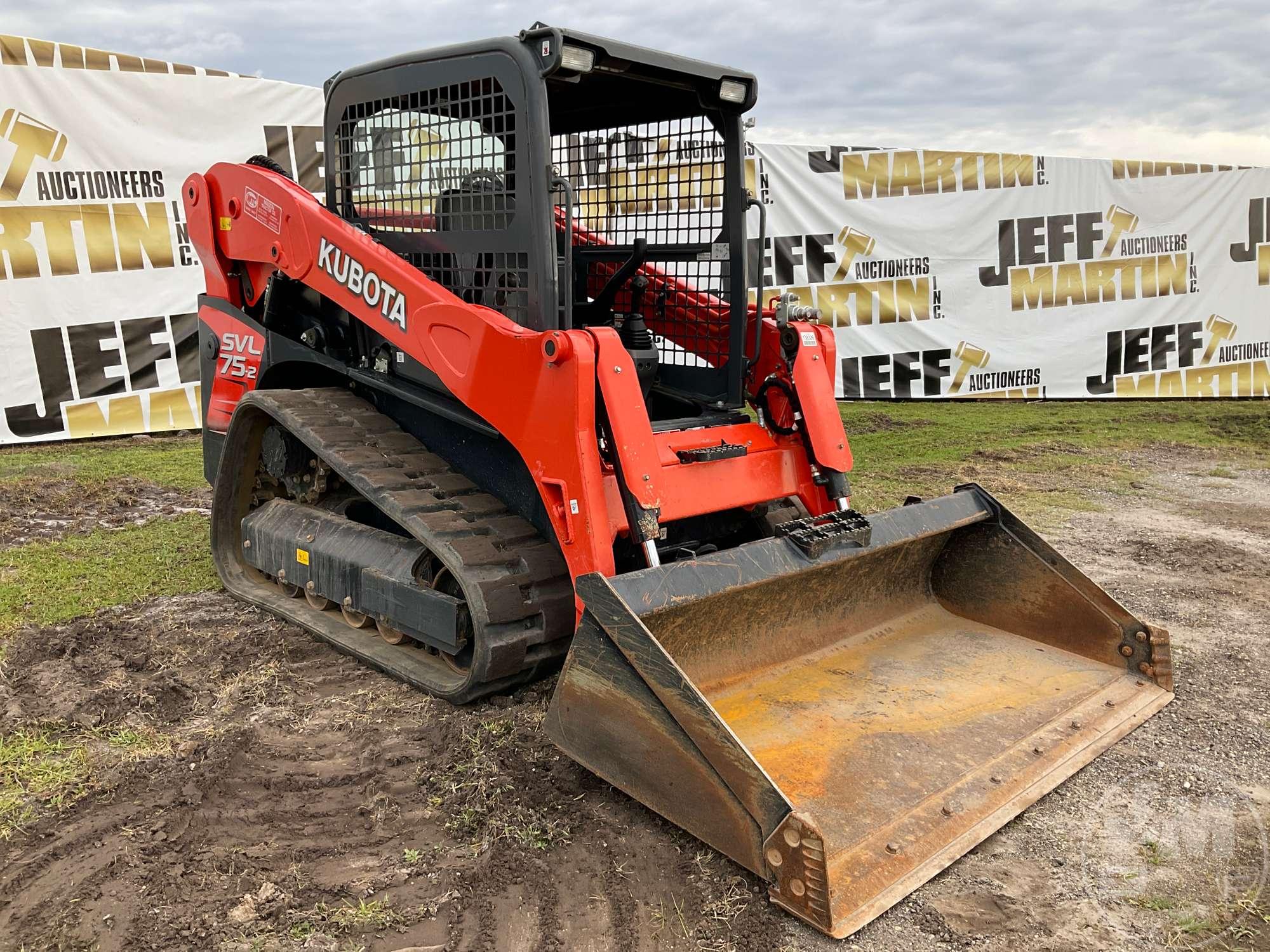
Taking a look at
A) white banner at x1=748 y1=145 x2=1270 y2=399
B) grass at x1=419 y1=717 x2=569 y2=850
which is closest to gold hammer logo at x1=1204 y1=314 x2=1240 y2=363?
white banner at x1=748 y1=145 x2=1270 y2=399

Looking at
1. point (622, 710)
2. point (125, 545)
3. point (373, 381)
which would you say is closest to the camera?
point (622, 710)

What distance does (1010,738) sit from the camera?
3.04 metres

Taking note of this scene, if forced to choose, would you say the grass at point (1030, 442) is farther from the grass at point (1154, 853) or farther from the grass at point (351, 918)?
the grass at point (351, 918)

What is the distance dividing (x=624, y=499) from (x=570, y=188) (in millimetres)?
1173

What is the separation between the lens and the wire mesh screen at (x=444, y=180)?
358cm

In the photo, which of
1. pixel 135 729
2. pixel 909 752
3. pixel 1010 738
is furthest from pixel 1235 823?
pixel 135 729

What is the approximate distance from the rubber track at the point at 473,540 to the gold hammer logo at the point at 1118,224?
9784 mm

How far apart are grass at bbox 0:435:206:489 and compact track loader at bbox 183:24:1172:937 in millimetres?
3055

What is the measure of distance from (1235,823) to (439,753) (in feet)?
7.54

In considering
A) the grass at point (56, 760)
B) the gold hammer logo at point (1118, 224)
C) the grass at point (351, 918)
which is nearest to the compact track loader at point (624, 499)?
the grass at point (351, 918)

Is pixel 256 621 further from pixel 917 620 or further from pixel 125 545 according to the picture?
pixel 917 620

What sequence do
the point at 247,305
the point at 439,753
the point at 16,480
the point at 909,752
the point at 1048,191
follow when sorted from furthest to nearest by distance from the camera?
Answer: 1. the point at 1048,191
2. the point at 16,480
3. the point at 247,305
4. the point at 439,753
5. the point at 909,752

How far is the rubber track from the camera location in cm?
330

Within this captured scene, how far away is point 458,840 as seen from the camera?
106 inches
